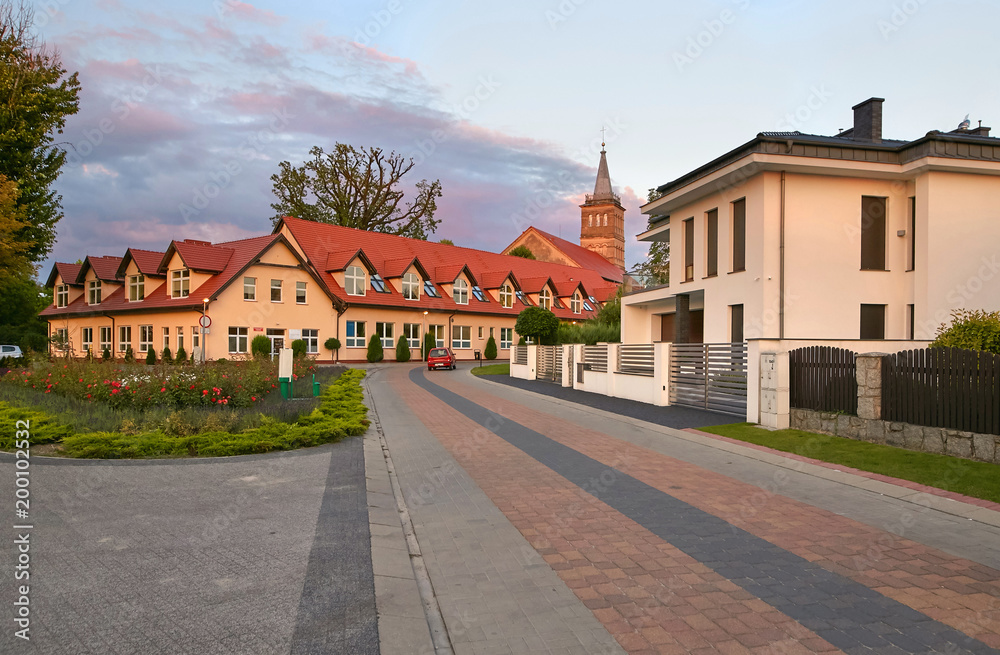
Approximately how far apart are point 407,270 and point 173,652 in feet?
148

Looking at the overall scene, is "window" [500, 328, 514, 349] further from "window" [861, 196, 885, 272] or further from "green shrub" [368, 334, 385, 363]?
"window" [861, 196, 885, 272]

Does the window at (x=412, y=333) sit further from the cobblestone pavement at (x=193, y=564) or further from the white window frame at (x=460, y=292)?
the cobblestone pavement at (x=193, y=564)

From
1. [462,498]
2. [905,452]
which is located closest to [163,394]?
[462,498]

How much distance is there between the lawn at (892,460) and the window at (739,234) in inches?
375

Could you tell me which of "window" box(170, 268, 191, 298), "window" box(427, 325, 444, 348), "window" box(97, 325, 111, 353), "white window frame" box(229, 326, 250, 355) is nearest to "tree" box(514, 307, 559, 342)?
"window" box(427, 325, 444, 348)

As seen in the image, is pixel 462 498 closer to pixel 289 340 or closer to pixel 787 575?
pixel 787 575

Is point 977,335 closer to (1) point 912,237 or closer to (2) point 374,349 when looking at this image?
(1) point 912,237


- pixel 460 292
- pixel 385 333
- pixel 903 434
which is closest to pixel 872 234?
pixel 903 434

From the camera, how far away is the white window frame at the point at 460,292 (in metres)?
51.9

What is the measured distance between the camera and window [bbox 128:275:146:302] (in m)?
41.6

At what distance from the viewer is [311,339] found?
42.2 meters

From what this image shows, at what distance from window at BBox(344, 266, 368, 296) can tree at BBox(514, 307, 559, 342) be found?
1704 cm

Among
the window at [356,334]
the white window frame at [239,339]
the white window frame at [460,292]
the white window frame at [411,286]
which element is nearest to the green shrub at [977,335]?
the white window frame at [239,339]

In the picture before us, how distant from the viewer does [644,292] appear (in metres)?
27.2
